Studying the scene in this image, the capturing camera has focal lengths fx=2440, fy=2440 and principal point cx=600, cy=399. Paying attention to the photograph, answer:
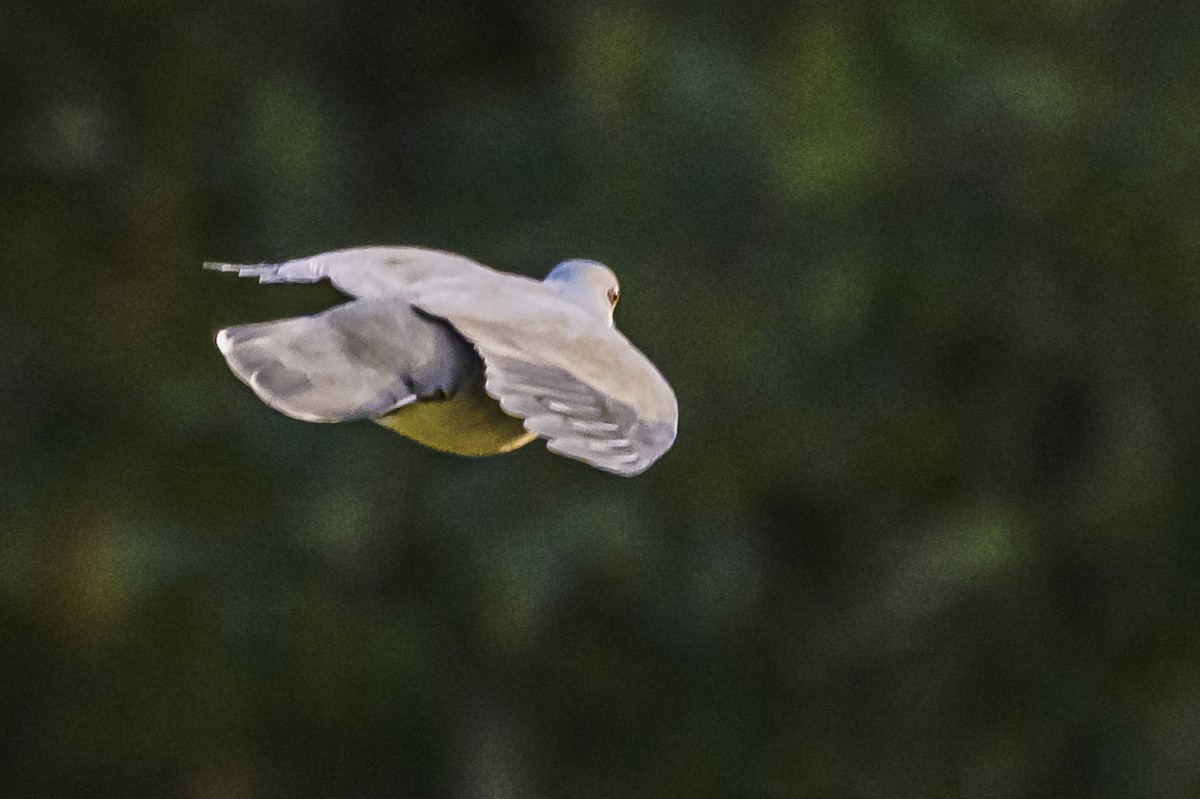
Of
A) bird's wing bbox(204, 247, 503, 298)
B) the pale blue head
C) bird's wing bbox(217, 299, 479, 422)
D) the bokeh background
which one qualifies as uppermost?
the bokeh background

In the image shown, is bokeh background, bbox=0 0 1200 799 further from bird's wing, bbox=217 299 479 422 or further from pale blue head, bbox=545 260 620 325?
bird's wing, bbox=217 299 479 422

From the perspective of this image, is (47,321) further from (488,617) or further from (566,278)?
(566,278)

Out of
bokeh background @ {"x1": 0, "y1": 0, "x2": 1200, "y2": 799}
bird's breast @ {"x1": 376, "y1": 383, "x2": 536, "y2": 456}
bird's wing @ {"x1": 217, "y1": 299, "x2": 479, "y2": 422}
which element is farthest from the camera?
bokeh background @ {"x1": 0, "y1": 0, "x2": 1200, "y2": 799}

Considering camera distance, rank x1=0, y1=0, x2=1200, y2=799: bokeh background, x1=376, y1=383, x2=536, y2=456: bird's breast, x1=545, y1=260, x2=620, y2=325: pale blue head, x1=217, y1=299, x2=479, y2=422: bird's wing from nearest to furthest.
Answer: x1=217, y1=299, x2=479, y2=422: bird's wing
x1=376, y1=383, x2=536, y2=456: bird's breast
x1=545, y1=260, x2=620, y2=325: pale blue head
x1=0, y1=0, x2=1200, y2=799: bokeh background

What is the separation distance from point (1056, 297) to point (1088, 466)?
409 millimetres

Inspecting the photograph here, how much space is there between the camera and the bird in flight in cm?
189

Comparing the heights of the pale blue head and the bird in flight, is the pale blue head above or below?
above

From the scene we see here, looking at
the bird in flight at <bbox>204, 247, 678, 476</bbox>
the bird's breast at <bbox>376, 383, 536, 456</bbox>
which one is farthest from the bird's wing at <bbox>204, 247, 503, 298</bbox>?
the bird's breast at <bbox>376, 383, 536, 456</bbox>

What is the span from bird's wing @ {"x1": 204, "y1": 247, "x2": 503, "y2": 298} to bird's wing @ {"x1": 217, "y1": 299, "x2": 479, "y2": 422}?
5 cm

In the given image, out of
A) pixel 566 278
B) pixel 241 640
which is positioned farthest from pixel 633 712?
pixel 566 278

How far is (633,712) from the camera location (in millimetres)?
5852

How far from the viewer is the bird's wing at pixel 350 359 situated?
6.12 feet

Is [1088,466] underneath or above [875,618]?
above

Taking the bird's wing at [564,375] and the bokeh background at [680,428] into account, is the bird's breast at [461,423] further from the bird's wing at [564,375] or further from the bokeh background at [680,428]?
the bokeh background at [680,428]
